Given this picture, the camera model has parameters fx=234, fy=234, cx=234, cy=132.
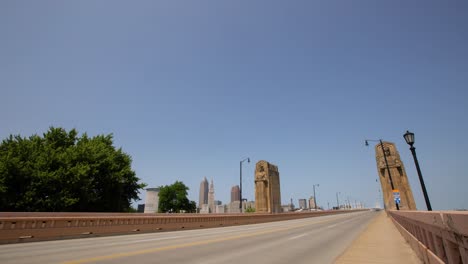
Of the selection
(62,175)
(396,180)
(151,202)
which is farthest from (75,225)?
(151,202)

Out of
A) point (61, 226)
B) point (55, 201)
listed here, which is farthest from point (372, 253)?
point (55, 201)

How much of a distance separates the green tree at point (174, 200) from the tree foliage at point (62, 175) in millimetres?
40757

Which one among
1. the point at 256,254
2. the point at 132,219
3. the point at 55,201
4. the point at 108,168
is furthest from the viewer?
the point at 108,168

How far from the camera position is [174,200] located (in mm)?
79688

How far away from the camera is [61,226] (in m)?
13.1

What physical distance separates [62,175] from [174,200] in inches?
2114

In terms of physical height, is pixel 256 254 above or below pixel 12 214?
below

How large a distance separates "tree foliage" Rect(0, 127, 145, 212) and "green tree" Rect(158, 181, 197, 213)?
134ft

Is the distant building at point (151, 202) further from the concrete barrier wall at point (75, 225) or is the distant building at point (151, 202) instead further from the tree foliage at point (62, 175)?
the concrete barrier wall at point (75, 225)

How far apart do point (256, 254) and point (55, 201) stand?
30346mm

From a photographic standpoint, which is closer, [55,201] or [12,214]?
[12,214]

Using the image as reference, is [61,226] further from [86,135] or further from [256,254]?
[86,135]

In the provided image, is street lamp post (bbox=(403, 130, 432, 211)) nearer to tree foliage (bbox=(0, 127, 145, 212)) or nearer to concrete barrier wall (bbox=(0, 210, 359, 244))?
concrete barrier wall (bbox=(0, 210, 359, 244))

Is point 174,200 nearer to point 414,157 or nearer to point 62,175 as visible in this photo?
point 62,175
